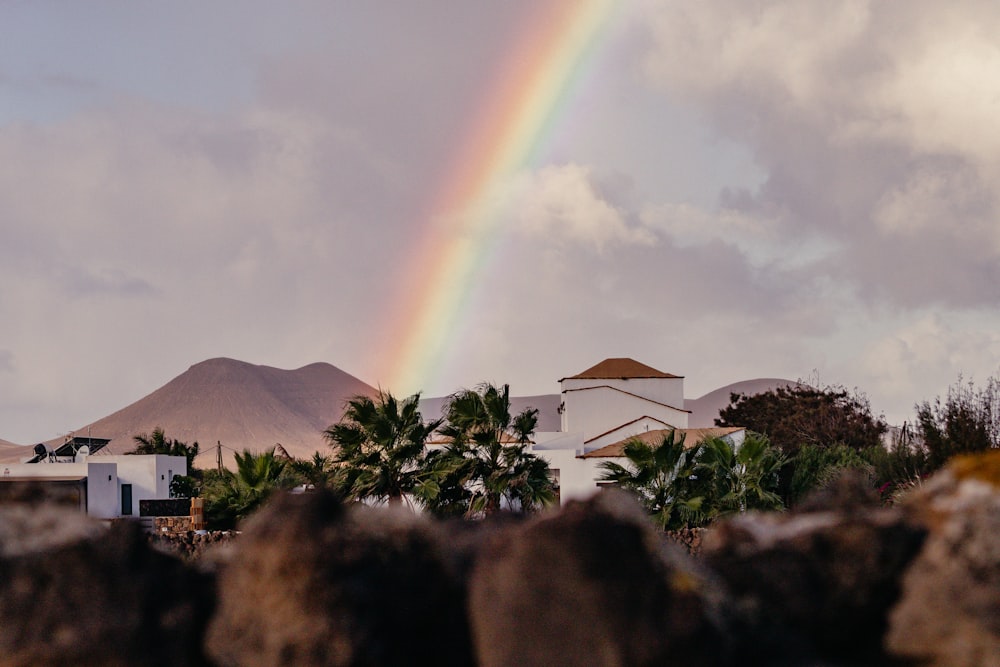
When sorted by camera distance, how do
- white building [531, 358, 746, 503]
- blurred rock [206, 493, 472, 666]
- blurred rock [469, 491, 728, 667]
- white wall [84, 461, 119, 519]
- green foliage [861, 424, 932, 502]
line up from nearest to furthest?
blurred rock [469, 491, 728, 667] → blurred rock [206, 493, 472, 666] → green foliage [861, 424, 932, 502] → white wall [84, 461, 119, 519] → white building [531, 358, 746, 503]

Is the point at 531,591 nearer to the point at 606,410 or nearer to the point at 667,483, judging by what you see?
the point at 667,483

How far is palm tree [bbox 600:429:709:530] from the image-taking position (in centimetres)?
2156

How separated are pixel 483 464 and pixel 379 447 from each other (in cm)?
256

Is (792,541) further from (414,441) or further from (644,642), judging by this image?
(414,441)

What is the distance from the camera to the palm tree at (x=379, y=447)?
23.9m

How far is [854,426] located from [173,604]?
61.3 meters

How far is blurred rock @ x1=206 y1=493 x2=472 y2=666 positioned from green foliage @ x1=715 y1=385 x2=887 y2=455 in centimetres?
5520

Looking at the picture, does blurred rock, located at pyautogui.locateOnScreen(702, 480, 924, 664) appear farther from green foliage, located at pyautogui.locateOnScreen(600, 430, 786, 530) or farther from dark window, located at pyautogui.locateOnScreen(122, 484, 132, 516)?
dark window, located at pyautogui.locateOnScreen(122, 484, 132, 516)

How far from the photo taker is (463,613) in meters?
4.01

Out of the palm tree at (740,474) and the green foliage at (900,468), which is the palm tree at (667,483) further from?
the green foliage at (900,468)

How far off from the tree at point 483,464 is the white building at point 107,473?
29647 millimetres

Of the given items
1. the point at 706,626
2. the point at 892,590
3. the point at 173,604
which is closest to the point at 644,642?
the point at 706,626

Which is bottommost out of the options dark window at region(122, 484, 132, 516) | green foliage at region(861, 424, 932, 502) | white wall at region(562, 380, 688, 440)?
green foliage at region(861, 424, 932, 502)

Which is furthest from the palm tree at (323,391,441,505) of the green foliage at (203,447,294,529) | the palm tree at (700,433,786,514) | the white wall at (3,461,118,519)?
the white wall at (3,461,118,519)
